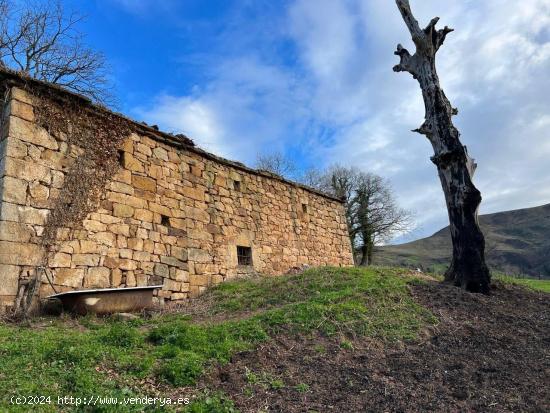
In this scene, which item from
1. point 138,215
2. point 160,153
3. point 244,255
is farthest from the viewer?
point 244,255

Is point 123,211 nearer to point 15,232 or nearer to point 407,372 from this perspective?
point 15,232

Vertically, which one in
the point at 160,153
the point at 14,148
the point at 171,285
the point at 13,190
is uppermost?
the point at 160,153

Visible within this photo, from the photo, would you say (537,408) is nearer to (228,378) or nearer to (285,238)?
(228,378)

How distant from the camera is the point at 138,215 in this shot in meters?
8.34

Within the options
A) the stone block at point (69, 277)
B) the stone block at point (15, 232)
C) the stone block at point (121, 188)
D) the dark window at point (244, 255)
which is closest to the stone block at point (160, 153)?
the stone block at point (121, 188)

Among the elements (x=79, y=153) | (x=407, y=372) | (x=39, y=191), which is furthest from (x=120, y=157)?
(x=407, y=372)

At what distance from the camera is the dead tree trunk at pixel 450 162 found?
8.16 m

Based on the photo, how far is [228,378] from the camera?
4.17m

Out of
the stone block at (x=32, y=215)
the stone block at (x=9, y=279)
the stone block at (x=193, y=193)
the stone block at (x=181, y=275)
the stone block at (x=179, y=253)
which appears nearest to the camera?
the stone block at (x=9, y=279)

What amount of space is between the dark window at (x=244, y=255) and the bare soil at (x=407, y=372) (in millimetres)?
5569

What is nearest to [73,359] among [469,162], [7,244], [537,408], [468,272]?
[7,244]

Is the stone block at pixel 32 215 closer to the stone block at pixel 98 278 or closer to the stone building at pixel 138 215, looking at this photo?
the stone building at pixel 138 215

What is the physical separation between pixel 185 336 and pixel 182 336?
44 mm

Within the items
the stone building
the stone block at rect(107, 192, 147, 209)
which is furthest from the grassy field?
the stone block at rect(107, 192, 147, 209)
